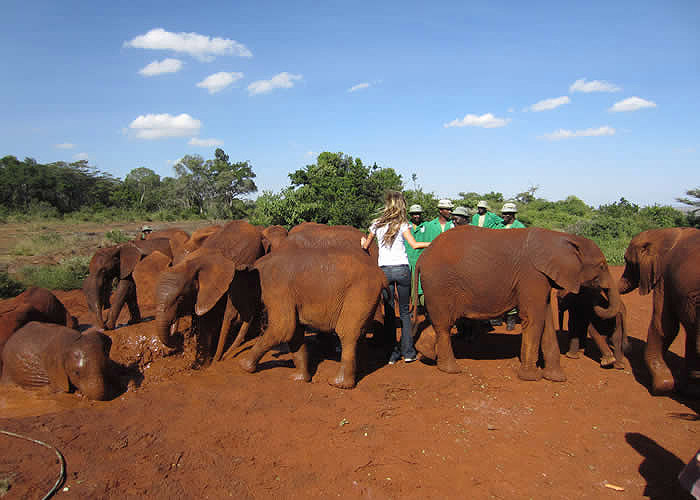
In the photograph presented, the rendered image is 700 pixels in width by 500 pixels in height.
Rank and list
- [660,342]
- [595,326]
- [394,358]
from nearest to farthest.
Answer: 1. [660,342]
2. [394,358]
3. [595,326]

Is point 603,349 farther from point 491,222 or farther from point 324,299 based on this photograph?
point 324,299

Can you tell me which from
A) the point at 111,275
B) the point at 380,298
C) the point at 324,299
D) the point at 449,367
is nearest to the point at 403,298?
the point at 380,298

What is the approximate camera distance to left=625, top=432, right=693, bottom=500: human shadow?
12.3 feet

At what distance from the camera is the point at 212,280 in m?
5.83

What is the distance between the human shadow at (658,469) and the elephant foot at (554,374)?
47.4 inches

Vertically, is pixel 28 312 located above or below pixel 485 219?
below

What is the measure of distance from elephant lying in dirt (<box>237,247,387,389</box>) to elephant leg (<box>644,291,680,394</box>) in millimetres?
3533

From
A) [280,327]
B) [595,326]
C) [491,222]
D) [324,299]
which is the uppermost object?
[491,222]

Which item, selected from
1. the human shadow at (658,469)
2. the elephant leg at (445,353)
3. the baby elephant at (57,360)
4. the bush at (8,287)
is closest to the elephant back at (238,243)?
the baby elephant at (57,360)

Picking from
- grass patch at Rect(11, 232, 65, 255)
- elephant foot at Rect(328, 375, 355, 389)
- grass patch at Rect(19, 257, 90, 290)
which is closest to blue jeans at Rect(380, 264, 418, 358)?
elephant foot at Rect(328, 375, 355, 389)

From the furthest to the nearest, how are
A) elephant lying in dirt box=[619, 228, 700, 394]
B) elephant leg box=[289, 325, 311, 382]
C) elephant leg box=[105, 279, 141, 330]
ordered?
elephant leg box=[105, 279, 141, 330], elephant leg box=[289, 325, 311, 382], elephant lying in dirt box=[619, 228, 700, 394]

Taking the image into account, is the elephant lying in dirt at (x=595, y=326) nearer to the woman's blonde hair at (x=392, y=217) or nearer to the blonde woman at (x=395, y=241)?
the blonde woman at (x=395, y=241)

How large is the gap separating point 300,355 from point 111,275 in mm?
5329

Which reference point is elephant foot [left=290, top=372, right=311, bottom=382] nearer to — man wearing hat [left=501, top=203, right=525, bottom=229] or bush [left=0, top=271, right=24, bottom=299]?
man wearing hat [left=501, top=203, right=525, bottom=229]
